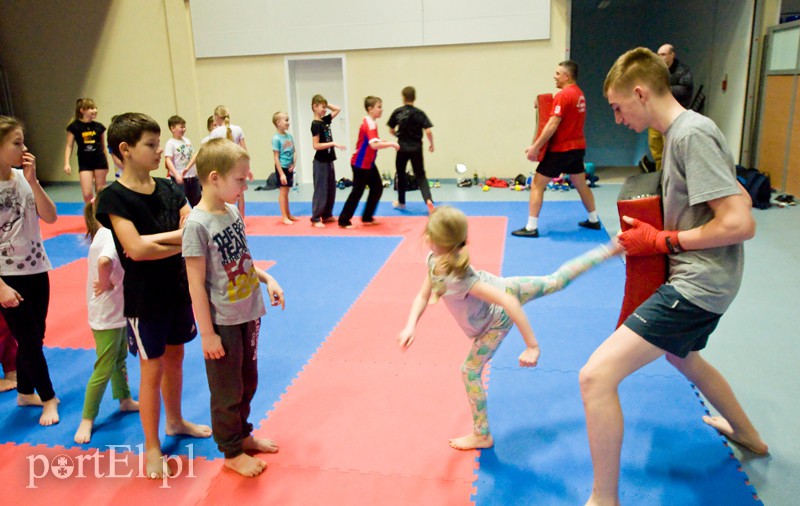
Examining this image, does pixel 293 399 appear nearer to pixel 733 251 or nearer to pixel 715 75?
pixel 733 251

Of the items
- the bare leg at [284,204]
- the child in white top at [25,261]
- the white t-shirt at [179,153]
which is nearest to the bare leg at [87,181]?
the white t-shirt at [179,153]

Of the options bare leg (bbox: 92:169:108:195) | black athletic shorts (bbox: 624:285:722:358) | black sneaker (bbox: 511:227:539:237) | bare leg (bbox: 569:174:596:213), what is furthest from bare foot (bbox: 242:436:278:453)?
bare leg (bbox: 92:169:108:195)

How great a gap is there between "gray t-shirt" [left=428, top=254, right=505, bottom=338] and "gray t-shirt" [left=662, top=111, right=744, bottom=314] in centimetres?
82

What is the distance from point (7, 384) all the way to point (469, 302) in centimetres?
312

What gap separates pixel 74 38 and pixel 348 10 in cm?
567

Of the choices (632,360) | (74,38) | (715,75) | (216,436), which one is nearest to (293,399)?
(216,436)

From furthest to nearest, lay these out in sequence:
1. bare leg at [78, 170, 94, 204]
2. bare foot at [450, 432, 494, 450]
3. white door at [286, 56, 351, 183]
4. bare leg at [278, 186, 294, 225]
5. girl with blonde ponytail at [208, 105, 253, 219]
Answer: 1. white door at [286, 56, 351, 183]
2. bare leg at [78, 170, 94, 204]
3. bare leg at [278, 186, 294, 225]
4. girl with blonde ponytail at [208, 105, 253, 219]
5. bare foot at [450, 432, 494, 450]

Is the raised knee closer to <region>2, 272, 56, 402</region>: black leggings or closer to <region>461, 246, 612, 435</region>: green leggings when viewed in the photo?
<region>461, 246, 612, 435</region>: green leggings

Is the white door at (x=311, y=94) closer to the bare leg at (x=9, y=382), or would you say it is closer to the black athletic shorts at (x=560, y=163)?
the black athletic shorts at (x=560, y=163)

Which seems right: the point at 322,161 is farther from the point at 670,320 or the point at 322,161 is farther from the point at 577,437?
the point at 670,320

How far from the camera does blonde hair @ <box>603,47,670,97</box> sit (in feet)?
7.74

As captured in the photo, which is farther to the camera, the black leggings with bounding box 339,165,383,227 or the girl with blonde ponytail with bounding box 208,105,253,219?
the black leggings with bounding box 339,165,383,227

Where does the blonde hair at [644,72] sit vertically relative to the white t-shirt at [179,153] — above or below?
above

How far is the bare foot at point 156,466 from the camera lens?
9.64ft
